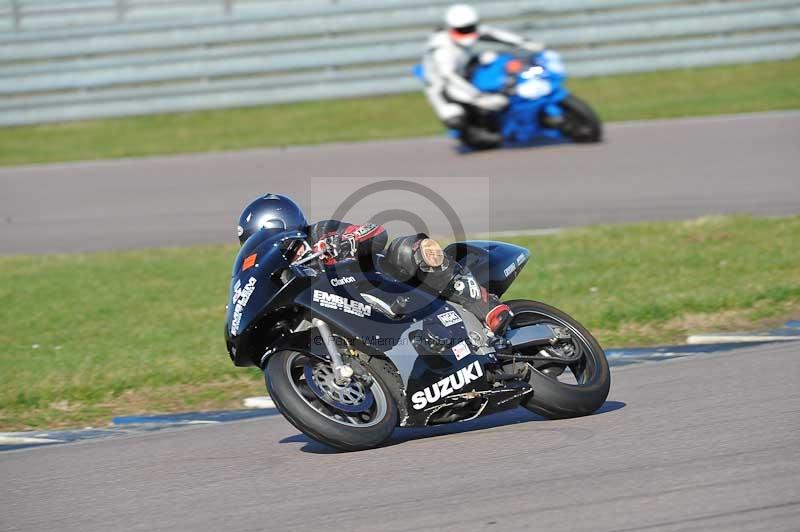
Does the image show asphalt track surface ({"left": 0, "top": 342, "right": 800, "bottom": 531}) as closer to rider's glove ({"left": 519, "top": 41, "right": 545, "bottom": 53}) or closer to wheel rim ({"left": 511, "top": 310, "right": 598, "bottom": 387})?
wheel rim ({"left": 511, "top": 310, "right": 598, "bottom": 387})

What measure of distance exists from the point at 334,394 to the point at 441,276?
775mm

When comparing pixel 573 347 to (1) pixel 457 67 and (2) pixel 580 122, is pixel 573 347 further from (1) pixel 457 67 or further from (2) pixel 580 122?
(1) pixel 457 67

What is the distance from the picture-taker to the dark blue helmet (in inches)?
203

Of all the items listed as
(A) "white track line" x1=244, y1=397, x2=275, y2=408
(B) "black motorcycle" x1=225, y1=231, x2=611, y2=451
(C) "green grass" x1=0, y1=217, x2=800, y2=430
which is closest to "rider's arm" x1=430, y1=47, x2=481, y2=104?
(C) "green grass" x1=0, y1=217, x2=800, y2=430

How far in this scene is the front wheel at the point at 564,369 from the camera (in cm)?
507

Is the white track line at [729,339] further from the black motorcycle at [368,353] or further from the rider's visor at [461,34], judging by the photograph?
the rider's visor at [461,34]

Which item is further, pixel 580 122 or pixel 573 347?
pixel 580 122

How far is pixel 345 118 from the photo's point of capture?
16.0m

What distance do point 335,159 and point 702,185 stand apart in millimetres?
4532

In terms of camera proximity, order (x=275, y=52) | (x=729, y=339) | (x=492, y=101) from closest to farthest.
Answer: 1. (x=729, y=339)
2. (x=492, y=101)
3. (x=275, y=52)

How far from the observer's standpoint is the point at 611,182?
37.4 ft

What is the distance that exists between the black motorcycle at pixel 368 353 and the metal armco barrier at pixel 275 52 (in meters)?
12.0

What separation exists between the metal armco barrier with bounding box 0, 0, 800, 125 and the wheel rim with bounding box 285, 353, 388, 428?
40.3 feet

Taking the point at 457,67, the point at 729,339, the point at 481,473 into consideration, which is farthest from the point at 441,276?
the point at 457,67
